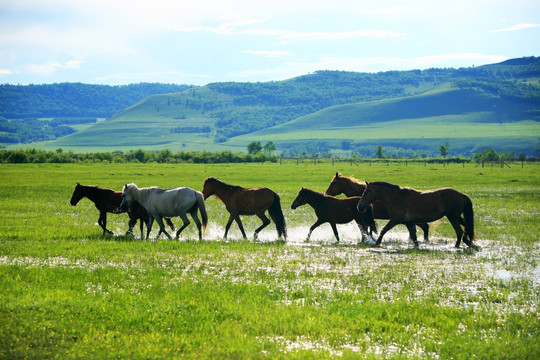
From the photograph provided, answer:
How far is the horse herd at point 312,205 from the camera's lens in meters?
16.8

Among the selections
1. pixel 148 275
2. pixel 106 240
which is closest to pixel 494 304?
pixel 148 275

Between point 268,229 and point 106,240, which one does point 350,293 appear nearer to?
point 106,240

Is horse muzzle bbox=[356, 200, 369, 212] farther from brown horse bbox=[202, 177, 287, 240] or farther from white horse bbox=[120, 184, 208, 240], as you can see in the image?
white horse bbox=[120, 184, 208, 240]

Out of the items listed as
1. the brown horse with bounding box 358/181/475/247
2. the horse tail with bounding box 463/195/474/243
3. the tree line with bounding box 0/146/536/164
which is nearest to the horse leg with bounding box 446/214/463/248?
the brown horse with bounding box 358/181/475/247

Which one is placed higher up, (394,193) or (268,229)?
(394,193)

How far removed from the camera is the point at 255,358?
7645 millimetres

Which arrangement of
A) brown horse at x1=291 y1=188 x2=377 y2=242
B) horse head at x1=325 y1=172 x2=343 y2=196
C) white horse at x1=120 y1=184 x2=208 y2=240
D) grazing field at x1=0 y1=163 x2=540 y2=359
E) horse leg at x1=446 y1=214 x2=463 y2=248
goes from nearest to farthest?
grazing field at x1=0 y1=163 x2=540 y2=359, horse leg at x1=446 y1=214 x2=463 y2=248, white horse at x1=120 y1=184 x2=208 y2=240, brown horse at x1=291 y1=188 x2=377 y2=242, horse head at x1=325 y1=172 x2=343 y2=196

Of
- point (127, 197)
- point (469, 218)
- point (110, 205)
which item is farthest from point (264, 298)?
point (110, 205)

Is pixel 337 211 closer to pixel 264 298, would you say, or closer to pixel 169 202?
pixel 169 202

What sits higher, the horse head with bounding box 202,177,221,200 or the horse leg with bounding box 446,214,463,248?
the horse head with bounding box 202,177,221,200

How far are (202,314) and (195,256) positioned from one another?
17.2 feet

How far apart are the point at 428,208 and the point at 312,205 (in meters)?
3.74

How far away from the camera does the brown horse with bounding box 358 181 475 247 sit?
1672 cm

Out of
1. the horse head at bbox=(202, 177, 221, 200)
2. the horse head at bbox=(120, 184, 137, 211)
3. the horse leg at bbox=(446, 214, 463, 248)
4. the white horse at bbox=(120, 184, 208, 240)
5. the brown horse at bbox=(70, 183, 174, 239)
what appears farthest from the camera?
the horse head at bbox=(202, 177, 221, 200)
